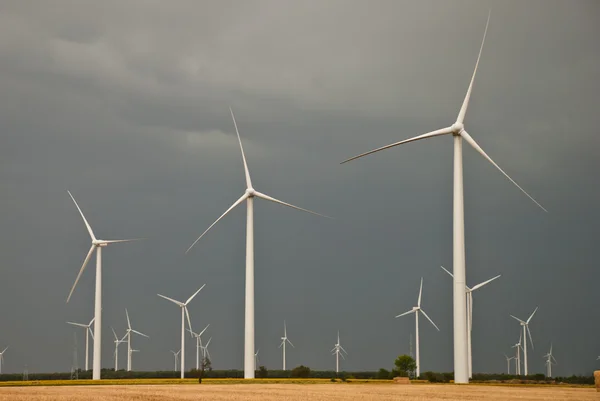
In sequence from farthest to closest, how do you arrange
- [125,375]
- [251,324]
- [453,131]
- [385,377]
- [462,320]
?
[125,375], [385,377], [251,324], [453,131], [462,320]

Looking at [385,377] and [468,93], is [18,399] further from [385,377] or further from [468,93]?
[385,377]

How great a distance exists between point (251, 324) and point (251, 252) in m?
8.85

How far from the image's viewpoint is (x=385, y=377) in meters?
126

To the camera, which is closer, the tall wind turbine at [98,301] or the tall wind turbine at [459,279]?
the tall wind turbine at [459,279]

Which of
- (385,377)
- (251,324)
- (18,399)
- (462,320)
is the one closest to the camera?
(18,399)

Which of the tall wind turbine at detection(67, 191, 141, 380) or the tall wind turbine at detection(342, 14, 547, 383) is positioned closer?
the tall wind turbine at detection(342, 14, 547, 383)

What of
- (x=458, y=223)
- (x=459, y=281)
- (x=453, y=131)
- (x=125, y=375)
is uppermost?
(x=453, y=131)

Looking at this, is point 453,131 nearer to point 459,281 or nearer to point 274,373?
point 459,281

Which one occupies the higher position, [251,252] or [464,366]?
[251,252]

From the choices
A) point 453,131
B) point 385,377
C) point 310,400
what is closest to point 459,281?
point 453,131

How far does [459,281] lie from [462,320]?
3335 mm

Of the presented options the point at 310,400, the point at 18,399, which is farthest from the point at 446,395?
the point at 18,399

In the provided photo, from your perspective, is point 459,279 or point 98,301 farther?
point 98,301

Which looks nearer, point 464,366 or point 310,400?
point 310,400
